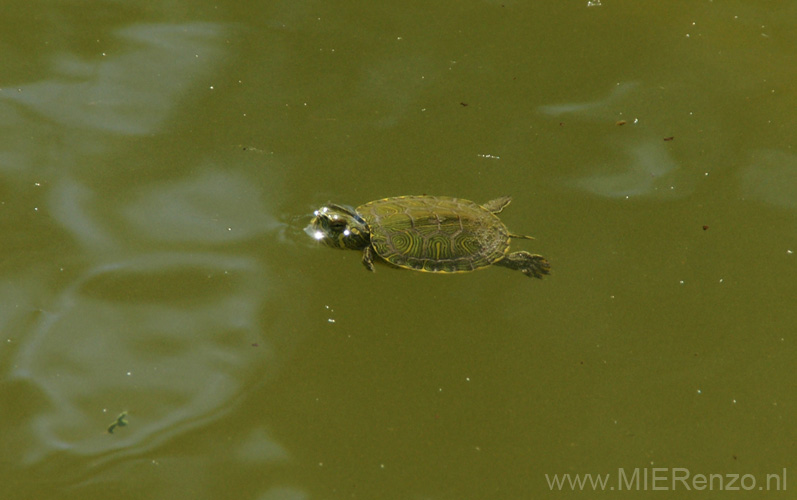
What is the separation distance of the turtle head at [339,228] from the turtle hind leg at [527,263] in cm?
77

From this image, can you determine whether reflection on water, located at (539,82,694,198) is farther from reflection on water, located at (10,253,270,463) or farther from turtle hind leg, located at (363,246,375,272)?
reflection on water, located at (10,253,270,463)

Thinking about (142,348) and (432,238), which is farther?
(432,238)

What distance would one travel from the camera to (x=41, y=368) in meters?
2.91

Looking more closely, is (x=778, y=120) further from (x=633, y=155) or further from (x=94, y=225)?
(x=94, y=225)

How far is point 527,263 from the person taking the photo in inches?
129

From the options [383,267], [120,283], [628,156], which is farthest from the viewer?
[628,156]

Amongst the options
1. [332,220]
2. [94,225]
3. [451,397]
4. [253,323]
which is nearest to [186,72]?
[94,225]

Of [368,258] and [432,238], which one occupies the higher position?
[432,238]

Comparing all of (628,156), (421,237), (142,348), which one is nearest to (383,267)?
(421,237)

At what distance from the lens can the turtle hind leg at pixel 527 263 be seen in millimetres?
3275

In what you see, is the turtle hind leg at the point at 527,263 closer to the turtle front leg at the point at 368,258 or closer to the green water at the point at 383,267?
the green water at the point at 383,267

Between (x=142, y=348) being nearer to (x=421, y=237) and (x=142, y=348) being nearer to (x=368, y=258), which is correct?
(x=368, y=258)

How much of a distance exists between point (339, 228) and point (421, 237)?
0.44m

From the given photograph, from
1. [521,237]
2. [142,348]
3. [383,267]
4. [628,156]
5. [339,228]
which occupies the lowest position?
[142,348]
